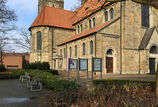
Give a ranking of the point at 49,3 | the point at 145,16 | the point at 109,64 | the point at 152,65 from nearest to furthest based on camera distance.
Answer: the point at 109,64
the point at 152,65
the point at 145,16
the point at 49,3

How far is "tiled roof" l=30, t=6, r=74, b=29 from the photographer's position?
32000 millimetres

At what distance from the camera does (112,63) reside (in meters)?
20.2

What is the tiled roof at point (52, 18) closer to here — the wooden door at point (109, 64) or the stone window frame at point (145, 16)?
the stone window frame at point (145, 16)

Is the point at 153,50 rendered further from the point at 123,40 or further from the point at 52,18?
the point at 52,18

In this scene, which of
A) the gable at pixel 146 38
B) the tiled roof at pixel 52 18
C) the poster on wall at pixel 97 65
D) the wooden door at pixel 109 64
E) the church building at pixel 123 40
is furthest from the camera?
the tiled roof at pixel 52 18

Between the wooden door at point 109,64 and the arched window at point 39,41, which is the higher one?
the arched window at point 39,41

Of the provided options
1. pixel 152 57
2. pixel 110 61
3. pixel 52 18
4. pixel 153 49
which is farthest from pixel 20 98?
pixel 52 18

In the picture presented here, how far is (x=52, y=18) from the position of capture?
34062 mm

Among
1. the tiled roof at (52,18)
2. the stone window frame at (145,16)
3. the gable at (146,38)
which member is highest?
the tiled roof at (52,18)

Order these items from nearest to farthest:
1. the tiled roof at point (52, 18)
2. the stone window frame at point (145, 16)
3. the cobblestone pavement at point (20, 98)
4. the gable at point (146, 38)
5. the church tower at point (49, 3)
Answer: the cobblestone pavement at point (20, 98)
the gable at point (146, 38)
the stone window frame at point (145, 16)
the tiled roof at point (52, 18)
the church tower at point (49, 3)

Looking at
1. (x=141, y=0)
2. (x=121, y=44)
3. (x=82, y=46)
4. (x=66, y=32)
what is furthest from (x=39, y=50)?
(x=141, y=0)

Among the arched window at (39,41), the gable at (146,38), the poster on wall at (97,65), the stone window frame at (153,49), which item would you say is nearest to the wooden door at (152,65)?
the stone window frame at (153,49)

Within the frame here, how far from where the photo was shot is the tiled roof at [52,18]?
32000 mm

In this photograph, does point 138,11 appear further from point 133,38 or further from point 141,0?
point 141,0
